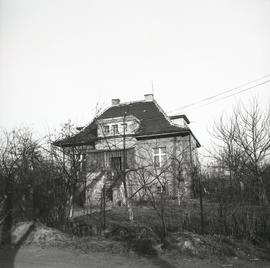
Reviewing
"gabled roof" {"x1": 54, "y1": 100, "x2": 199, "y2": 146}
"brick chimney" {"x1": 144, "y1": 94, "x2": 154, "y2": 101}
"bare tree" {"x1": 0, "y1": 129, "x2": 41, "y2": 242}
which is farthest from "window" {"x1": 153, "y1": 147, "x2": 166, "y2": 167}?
"bare tree" {"x1": 0, "y1": 129, "x2": 41, "y2": 242}

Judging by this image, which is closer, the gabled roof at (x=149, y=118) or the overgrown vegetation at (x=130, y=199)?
the overgrown vegetation at (x=130, y=199)

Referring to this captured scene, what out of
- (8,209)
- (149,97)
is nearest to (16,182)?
(8,209)

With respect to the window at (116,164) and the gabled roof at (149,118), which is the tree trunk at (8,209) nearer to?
the window at (116,164)

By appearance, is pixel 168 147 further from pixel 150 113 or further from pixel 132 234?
pixel 132 234

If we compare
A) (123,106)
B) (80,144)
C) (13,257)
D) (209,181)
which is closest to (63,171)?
(80,144)

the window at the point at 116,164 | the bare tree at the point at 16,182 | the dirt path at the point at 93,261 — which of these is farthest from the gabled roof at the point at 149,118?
the dirt path at the point at 93,261

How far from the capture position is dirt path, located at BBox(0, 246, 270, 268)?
6.65 m

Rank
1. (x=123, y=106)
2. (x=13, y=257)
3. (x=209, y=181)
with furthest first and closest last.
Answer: (x=123, y=106) → (x=209, y=181) → (x=13, y=257)

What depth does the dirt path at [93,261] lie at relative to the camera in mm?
6652

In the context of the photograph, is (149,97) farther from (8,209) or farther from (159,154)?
(8,209)

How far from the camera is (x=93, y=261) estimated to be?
720cm

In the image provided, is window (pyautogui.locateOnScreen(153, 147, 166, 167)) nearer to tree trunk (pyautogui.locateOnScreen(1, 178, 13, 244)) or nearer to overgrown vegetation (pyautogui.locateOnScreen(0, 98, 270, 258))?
overgrown vegetation (pyautogui.locateOnScreen(0, 98, 270, 258))

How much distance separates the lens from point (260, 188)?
8.95 metres

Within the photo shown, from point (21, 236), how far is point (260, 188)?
7.95 m
